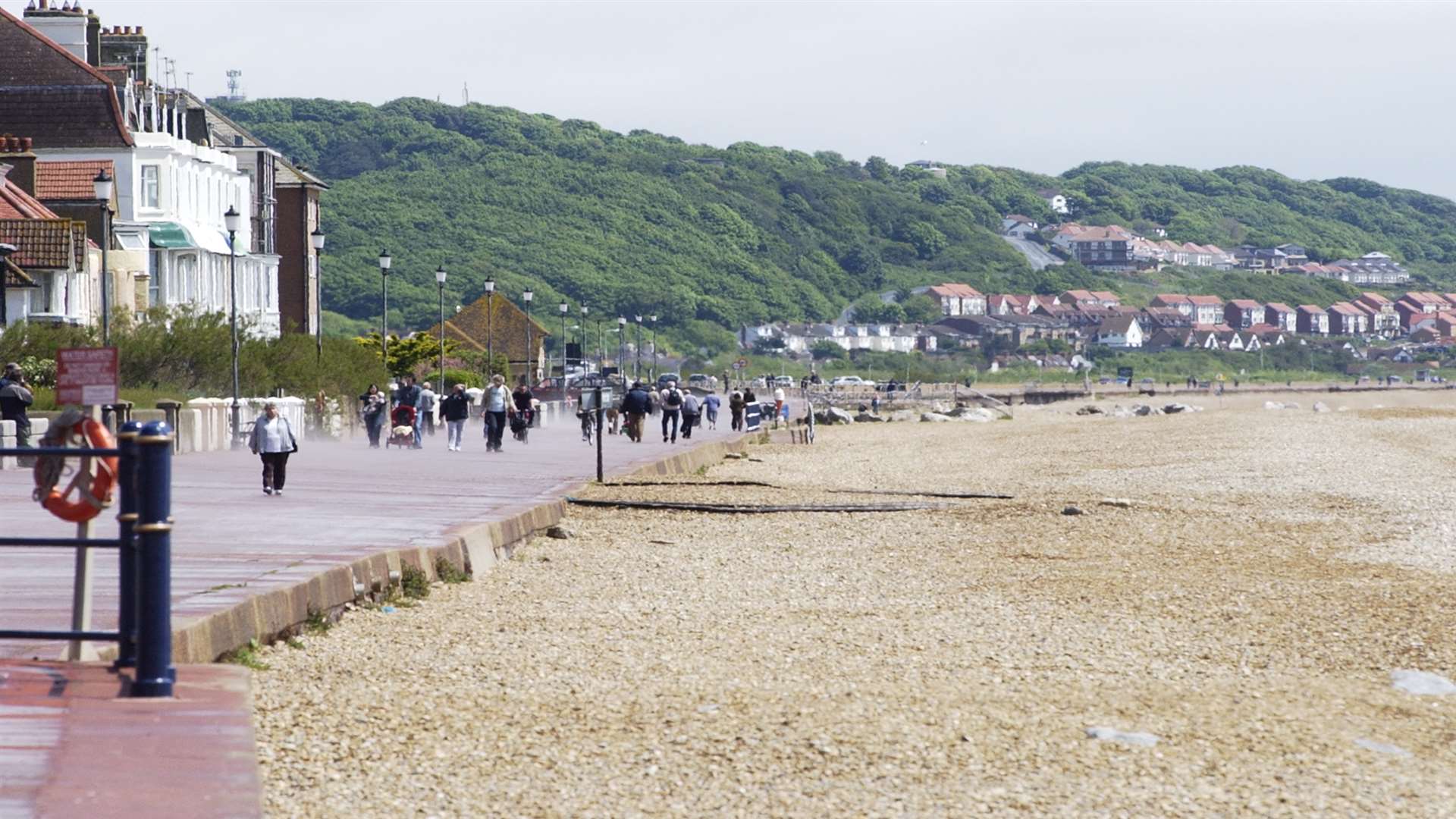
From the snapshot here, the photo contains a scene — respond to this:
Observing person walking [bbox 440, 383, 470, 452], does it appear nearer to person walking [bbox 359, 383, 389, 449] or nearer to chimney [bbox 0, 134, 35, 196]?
person walking [bbox 359, 383, 389, 449]

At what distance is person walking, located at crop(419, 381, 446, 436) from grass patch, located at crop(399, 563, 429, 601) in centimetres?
2401

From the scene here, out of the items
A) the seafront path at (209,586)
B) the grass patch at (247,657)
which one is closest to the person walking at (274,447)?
the seafront path at (209,586)

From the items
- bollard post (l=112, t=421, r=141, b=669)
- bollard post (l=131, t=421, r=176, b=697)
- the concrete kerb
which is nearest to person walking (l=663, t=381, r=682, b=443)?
the concrete kerb

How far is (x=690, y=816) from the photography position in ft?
22.4

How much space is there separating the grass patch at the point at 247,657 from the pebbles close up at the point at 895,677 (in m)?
0.11

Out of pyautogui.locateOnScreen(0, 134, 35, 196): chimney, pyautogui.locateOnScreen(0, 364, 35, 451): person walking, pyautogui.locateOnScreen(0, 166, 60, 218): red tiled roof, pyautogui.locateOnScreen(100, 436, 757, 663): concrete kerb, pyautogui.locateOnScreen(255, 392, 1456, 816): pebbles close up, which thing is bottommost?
pyautogui.locateOnScreen(255, 392, 1456, 816): pebbles close up

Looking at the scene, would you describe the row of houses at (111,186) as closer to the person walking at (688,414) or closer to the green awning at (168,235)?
the green awning at (168,235)

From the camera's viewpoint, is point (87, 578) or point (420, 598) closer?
point (87, 578)

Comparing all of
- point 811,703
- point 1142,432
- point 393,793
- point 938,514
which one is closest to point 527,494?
point 938,514

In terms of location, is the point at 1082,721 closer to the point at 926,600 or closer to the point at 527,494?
the point at 926,600

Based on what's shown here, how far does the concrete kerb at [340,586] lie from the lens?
354 inches

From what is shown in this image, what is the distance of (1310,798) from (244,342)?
33.6 metres

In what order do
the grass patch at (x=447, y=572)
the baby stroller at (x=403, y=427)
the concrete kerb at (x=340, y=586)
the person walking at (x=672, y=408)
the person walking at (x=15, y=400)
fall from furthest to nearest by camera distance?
the person walking at (x=672, y=408), the baby stroller at (x=403, y=427), the person walking at (x=15, y=400), the grass patch at (x=447, y=572), the concrete kerb at (x=340, y=586)

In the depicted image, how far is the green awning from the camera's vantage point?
1896 inches
